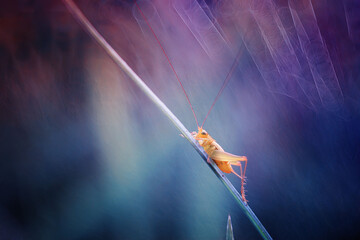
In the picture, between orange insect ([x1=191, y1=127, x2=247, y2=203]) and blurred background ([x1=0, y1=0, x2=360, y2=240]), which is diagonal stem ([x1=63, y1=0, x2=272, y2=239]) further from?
blurred background ([x1=0, y1=0, x2=360, y2=240])

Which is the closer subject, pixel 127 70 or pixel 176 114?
pixel 127 70

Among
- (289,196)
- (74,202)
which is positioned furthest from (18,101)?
(289,196)

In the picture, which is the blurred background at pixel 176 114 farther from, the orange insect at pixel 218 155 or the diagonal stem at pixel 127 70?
the diagonal stem at pixel 127 70

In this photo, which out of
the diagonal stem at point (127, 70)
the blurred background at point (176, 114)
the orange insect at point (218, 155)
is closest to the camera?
the diagonal stem at point (127, 70)

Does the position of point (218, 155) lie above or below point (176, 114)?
below

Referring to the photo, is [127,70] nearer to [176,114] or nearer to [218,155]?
[218,155]

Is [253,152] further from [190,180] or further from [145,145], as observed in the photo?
[145,145]

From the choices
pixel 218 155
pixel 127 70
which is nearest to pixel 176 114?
pixel 218 155

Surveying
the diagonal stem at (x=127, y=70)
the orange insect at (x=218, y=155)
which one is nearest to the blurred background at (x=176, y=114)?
the orange insect at (x=218, y=155)
